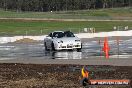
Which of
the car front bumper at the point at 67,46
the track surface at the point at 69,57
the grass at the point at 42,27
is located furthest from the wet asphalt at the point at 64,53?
the grass at the point at 42,27

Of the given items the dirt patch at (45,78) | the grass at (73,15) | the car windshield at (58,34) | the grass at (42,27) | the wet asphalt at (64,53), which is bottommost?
the grass at (73,15)

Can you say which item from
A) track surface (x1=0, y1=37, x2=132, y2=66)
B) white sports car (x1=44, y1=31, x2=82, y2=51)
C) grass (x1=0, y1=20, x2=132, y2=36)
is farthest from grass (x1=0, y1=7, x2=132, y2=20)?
track surface (x1=0, y1=37, x2=132, y2=66)

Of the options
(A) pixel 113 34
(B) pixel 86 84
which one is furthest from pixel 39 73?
(A) pixel 113 34

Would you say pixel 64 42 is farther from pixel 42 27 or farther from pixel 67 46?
pixel 42 27

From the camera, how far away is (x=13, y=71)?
1471 cm

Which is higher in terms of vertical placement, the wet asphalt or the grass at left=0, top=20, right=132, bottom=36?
the wet asphalt

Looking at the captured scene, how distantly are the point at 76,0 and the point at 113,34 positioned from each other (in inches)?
5421

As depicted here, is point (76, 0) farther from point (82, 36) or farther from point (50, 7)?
point (82, 36)

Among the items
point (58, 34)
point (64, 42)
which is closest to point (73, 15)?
point (58, 34)

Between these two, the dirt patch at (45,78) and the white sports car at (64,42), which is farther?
the white sports car at (64,42)

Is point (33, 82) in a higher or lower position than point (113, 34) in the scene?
higher

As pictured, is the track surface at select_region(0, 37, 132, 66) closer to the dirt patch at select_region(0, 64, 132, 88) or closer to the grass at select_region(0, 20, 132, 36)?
the dirt patch at select_region(0, 64, 132, 88)

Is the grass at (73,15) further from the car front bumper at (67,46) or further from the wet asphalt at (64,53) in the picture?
the car front bumper at (67,46)

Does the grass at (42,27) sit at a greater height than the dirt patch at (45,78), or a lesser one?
lesser
